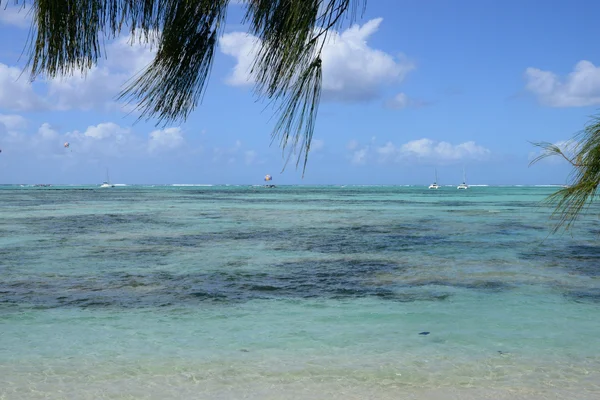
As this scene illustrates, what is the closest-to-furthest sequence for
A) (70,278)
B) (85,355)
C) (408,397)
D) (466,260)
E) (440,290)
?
(408,397), (85,355), (440,290), (70,278), (466,260)

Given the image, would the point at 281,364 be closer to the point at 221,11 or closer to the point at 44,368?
the point at 44,368

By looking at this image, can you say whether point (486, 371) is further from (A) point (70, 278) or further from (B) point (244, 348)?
(A) point (70, 278)

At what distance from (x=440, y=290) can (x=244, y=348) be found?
3.30m

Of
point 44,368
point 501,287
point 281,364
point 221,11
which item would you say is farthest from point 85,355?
point 501,287

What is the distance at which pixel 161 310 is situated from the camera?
5973 mm

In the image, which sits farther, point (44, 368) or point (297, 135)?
point (44, 368)

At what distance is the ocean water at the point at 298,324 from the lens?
391cm

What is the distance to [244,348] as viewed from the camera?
4.72 meters

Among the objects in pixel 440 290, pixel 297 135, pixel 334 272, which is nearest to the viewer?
pixel 297 135

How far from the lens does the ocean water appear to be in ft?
12.8

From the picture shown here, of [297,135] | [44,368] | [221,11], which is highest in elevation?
[221,11]

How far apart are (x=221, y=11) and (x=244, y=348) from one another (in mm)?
3307

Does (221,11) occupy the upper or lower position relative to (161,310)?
upper

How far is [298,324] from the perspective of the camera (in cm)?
545
